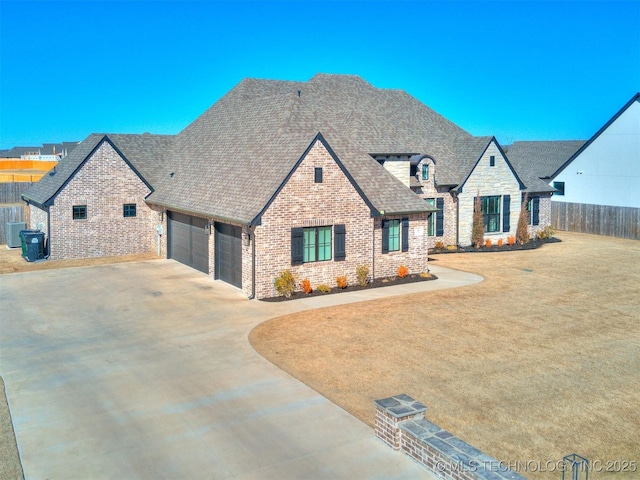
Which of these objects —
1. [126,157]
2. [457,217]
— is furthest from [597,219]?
[126,157]

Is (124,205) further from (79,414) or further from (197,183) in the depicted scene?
(79,414)

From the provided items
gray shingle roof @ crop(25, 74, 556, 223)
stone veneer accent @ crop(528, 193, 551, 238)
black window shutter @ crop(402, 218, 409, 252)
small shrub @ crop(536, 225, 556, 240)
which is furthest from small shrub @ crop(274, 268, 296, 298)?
small shrub @ crop(536, 225, 556, 240)

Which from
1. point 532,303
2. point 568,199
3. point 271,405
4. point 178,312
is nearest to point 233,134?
point 178,312

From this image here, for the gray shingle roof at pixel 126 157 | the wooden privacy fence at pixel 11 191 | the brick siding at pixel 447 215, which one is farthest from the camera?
the wooden privacy fence at pixel 11 191

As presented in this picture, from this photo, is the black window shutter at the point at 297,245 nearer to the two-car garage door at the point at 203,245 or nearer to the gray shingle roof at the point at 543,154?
the two-car garage door at the point at 203,245

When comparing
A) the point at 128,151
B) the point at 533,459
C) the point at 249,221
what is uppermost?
the point at 128,151

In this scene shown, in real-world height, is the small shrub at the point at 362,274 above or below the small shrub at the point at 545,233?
below

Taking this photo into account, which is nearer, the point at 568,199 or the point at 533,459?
the point at 533,459

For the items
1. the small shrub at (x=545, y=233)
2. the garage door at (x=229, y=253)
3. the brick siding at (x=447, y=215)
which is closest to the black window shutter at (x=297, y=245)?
the garage door at (x=229, y=253)
